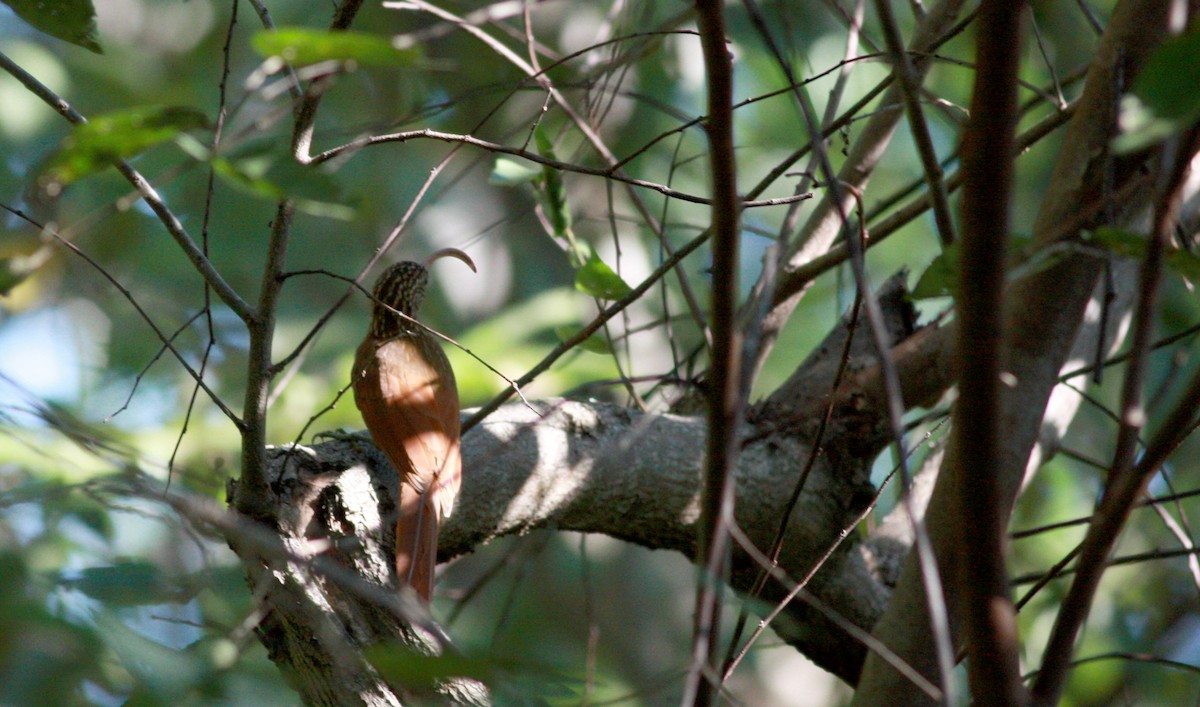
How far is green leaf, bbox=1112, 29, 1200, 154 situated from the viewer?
2.38 ft

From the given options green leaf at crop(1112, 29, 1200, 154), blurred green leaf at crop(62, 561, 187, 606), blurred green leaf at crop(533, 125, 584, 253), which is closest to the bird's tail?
blurred green leaf at crop(533, 125, 584, 253)

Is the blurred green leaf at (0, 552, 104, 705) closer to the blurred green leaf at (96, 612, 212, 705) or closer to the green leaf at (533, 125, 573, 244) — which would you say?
the blurred green leaf at (96, 612, 212, 705)

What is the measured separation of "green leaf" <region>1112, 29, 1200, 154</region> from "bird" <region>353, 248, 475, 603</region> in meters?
1.27

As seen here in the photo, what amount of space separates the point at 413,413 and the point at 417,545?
54cm

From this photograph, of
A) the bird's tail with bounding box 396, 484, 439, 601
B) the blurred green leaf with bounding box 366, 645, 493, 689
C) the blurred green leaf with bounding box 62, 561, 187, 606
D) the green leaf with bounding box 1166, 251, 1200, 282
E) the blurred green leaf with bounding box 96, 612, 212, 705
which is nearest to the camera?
the blurred green leaf with bounding box 366, 645, 493, 689

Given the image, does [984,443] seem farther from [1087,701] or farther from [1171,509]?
[1171,509]

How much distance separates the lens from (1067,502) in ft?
15.5

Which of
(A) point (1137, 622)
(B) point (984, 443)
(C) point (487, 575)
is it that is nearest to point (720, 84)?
(B) point (984, 443)

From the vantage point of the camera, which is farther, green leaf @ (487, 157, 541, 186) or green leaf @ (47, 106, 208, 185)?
green leaf @ (487, 157, 541, 186)

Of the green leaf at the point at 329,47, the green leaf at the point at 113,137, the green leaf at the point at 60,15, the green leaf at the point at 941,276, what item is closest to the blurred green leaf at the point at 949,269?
the green leaf at the point at 941,276

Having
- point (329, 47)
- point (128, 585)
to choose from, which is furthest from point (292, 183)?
point (128, 585)

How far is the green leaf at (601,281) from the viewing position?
2070 millimetres

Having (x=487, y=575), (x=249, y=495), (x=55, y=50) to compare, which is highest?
(x=55, y=50)

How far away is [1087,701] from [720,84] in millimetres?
3894
